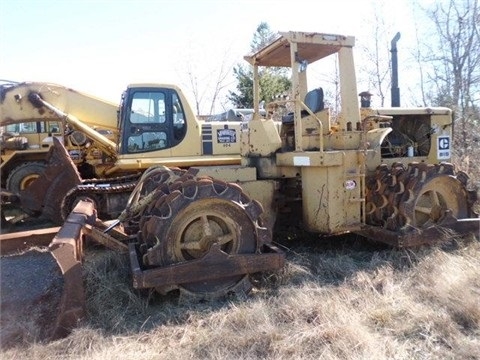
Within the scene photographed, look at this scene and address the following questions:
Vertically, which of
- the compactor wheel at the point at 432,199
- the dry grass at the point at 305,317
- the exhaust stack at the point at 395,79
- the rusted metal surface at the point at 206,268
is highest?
the exhaust stack at the point at 395,79

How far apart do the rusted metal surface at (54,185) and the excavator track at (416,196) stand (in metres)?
5.21

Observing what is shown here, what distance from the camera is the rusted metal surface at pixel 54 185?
7.85 metres

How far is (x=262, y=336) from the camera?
3.30m

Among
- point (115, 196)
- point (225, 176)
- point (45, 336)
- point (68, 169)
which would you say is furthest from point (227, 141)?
point (45, 336)

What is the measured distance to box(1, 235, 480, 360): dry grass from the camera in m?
3.19

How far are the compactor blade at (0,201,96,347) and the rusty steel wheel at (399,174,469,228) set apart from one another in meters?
3.55

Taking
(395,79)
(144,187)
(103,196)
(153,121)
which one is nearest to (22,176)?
(103,196)

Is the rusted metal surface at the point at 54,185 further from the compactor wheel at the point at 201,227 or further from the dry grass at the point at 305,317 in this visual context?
the compactor wheel at the point at 201,227

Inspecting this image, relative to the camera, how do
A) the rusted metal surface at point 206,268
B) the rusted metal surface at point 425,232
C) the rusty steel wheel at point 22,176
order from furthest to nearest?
the rusty steel wheel at point 22,176
the rusted metal surface at point 425,232
the rusted metal surface at point 206,268

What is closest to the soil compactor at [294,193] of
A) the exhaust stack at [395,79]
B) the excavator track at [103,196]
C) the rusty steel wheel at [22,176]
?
the exhaust stack at [395,79]

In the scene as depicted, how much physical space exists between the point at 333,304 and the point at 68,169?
5763 millimetres

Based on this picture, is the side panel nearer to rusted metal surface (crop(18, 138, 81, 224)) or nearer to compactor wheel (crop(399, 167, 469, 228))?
compactor wheel (crop(399, 167, 469, 228))

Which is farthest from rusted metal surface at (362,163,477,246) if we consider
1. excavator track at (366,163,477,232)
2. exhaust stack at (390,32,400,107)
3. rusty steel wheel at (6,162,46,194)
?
rusty steel wheel at (6,162,46,194)

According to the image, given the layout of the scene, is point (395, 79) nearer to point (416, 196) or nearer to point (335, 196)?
point (416, 196)
